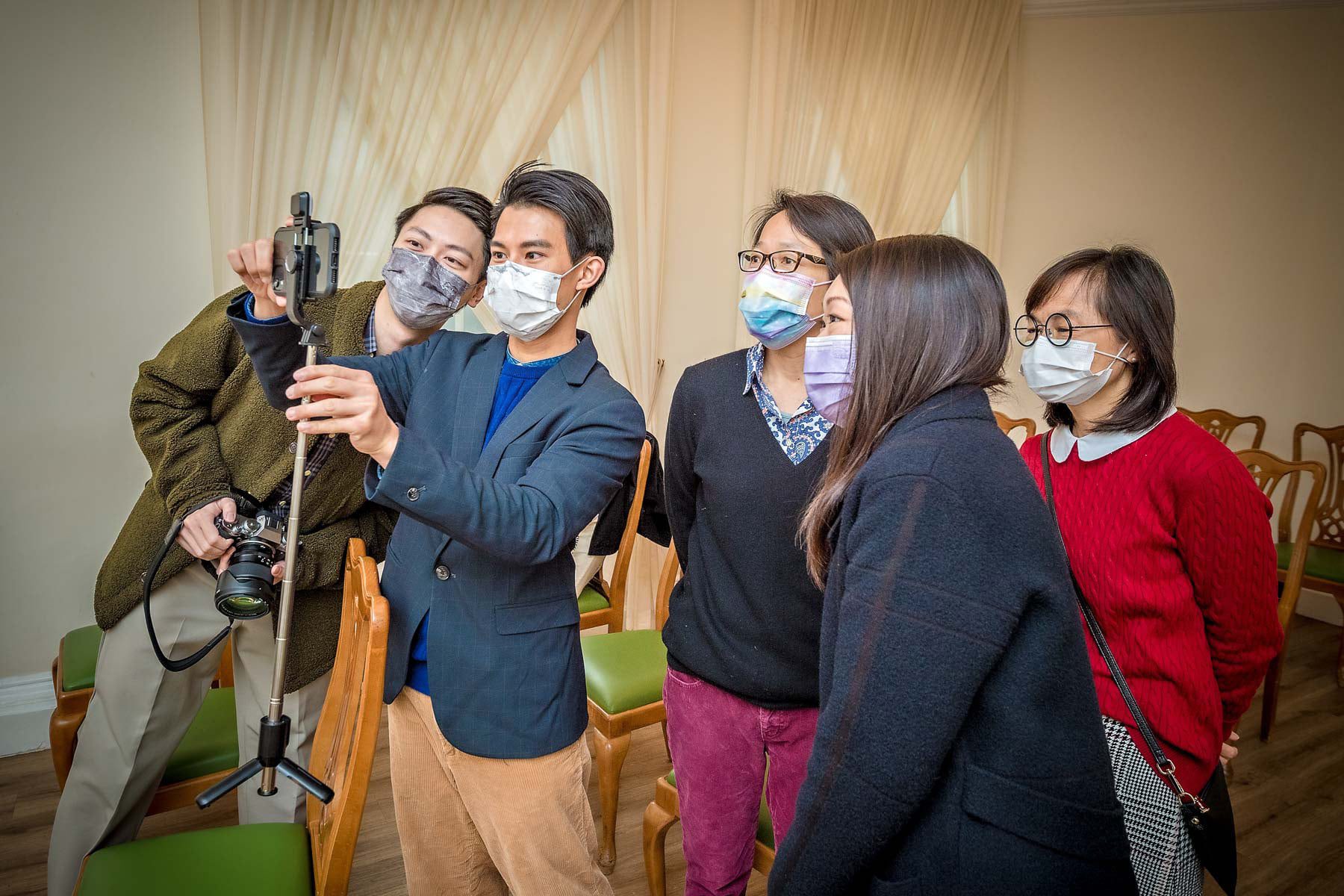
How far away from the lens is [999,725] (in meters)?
0.75

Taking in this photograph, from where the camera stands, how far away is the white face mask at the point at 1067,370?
140 centimetres

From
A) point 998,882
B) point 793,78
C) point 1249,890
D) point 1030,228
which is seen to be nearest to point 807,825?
point 998,882

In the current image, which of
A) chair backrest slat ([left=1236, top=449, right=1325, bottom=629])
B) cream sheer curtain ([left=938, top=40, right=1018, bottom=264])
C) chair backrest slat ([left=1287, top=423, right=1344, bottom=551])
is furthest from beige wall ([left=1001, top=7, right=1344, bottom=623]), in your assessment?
chair backrest slat ([left=1236, top=449, right=1325, bottom=629])

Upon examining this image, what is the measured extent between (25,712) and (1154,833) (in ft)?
9.70

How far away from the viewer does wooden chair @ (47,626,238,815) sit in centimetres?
166

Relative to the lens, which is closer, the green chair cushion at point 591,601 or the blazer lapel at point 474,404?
the blazer lapel at point 474,404

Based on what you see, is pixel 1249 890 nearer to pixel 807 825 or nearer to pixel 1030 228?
pixel 807 825

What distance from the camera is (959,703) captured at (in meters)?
0.73

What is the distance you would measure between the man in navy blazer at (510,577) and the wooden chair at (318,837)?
0.26ft

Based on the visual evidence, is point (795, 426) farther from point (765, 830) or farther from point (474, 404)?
point (765, 830)

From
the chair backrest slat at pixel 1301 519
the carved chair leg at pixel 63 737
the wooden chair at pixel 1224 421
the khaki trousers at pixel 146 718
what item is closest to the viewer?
the khaki trousers at pixel 146 718

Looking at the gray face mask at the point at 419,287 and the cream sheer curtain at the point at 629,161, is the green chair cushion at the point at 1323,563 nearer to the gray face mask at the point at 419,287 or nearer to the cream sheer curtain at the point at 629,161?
the cream sheer curtain at the point at 629,161

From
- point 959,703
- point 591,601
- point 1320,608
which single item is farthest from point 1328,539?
point 959,703

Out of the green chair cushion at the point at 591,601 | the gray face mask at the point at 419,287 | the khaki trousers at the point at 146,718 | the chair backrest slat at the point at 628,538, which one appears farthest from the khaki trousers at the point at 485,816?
the green chair cushion at the point at 591,601
